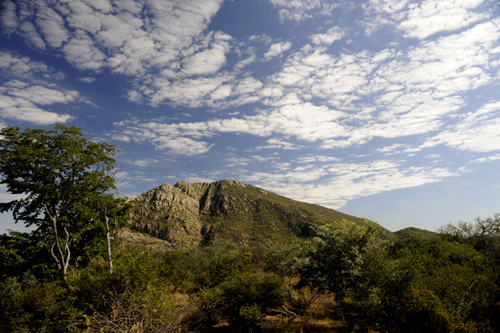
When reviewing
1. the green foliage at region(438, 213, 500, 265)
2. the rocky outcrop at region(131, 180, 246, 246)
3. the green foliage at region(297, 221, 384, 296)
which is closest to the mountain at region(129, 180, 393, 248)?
the rocky outcrop at region(131, 180, 246, 246)

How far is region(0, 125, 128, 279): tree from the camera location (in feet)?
56.4

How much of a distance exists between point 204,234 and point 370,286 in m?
112

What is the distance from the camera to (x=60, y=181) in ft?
60.4

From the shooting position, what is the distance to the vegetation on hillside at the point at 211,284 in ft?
29.2

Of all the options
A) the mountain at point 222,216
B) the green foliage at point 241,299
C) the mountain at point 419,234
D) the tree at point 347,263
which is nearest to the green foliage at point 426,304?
the tree at point 347,263

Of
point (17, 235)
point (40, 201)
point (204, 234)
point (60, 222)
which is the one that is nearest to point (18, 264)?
point (17, 235)

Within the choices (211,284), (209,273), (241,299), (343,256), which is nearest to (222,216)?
(209,273)

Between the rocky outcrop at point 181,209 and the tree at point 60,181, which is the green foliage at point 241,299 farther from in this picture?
the rocky outcrop at point 181,209

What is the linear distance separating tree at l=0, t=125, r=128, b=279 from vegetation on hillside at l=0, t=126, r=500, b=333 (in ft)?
0.35

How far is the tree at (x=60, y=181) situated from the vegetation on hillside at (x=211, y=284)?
0.11 meters

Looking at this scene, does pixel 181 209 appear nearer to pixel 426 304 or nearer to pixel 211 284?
pixel 211 284

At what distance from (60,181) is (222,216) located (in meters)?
108

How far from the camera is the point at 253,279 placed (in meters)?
14.8

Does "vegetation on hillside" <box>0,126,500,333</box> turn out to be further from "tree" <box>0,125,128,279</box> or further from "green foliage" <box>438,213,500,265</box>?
"green foliage" <box>438,213,500,265</box>
